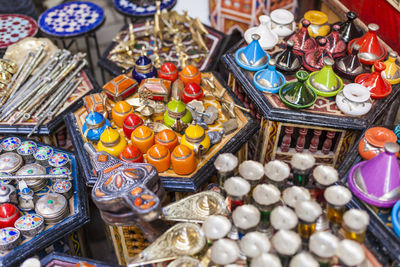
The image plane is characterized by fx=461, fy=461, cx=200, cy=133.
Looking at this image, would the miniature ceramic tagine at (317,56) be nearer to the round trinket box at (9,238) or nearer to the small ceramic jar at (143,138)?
the small ceramic jar at (143,138)

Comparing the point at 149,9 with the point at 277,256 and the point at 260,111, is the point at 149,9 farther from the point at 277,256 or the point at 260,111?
the point at 277,256

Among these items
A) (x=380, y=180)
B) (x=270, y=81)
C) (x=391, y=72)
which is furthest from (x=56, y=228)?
(x=391, y=72)

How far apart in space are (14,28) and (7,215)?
8.33 feet

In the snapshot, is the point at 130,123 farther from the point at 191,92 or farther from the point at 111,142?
the point at 191,92

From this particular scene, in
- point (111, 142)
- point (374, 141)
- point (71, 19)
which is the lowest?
point (71, 19)

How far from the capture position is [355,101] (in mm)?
2910

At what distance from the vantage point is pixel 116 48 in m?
4.41

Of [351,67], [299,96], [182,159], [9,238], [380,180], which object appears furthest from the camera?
[351,67]

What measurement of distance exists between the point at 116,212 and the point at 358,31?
7.97 ft

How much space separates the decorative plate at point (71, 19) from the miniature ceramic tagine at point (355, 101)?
2633mm

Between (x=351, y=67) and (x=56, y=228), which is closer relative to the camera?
(x=56, y=228)

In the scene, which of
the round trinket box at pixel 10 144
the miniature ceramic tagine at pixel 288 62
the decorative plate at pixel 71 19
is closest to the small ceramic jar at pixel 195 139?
the miniature ceramic tagine at pixel 288 62

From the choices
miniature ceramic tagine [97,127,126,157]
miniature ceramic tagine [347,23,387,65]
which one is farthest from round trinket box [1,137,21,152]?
miniature ceramic tagine [347,23,387,65]

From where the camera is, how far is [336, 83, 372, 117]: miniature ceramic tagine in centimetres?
293
